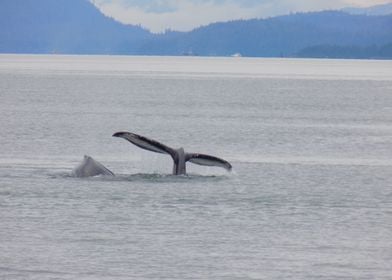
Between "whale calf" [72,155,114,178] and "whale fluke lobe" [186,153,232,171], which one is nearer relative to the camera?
"whale fluke lobe" [186,153,232,171]

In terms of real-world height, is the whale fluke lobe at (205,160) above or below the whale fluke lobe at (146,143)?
below

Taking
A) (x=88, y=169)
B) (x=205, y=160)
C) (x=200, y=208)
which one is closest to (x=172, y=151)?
(x=205, y=160)

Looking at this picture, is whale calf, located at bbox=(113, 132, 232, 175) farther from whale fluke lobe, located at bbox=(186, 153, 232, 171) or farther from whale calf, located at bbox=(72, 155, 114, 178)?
whale calf, located at bbox=(72, 155, 114, 178)

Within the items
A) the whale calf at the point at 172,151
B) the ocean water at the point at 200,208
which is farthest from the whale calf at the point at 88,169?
the whale calf at the point at 172,151

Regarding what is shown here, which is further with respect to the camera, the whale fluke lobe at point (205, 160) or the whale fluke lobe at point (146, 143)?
the whale fluke lobe at point (205, 160)

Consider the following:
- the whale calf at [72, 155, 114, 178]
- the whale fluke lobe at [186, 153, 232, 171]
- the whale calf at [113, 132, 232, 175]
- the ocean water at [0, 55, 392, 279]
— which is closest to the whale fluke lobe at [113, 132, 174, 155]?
the whale calf at [113, 132, 232, 175]

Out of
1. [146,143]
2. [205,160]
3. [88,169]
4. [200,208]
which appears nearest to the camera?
[200,208]

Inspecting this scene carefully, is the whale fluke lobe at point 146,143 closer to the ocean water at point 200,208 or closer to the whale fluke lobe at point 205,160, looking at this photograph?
the whale fluke lobe at point 205,160

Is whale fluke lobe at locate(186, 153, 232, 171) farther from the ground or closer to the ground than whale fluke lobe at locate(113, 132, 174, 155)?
closer to the ground

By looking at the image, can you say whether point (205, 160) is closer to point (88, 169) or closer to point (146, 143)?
point (146, 143)

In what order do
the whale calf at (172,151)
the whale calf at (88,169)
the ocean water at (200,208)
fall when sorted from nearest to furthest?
the ocean water at (200,208) < the whale calf at (172,151) < the whale calf at (88,169)

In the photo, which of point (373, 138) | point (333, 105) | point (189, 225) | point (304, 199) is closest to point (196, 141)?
point (373, 138)

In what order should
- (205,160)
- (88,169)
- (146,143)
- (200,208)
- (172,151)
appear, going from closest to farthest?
(200,208)
(146,143)
(205,160)
(172,151)
(88,169)

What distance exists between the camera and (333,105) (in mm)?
108938
